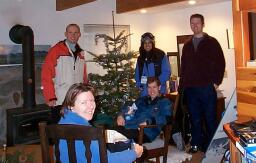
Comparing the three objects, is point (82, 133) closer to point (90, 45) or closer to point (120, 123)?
point (120, 123)

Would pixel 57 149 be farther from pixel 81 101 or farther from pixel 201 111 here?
pixel 201 111

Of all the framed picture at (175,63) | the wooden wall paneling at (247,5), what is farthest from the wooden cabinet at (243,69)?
the framed picture at (175,63)

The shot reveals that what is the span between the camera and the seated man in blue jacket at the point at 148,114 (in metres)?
3.25

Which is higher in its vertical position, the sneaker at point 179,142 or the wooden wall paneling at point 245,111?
the wooden wall paneling at point 245,111

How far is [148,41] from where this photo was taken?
4.14m

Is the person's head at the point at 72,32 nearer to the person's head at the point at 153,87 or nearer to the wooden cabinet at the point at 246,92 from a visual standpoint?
the person's head at the point at 153,87

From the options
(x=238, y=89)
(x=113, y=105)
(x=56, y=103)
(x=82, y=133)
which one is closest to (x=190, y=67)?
(x=113, y=105)

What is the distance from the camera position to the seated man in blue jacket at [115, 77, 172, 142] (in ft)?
10.6

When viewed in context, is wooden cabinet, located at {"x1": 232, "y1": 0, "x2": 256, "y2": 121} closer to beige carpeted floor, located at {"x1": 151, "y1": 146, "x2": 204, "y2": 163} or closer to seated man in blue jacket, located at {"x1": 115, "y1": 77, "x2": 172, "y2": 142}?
seated man in blue jacket, located at {"x1": 115, "y1": 77, "x2": 172, "y2": 142}

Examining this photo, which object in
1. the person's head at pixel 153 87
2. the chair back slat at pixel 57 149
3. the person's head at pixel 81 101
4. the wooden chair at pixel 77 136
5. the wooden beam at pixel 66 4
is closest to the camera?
the wooden chair at pixel 77 136

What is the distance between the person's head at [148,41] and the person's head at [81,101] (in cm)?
222

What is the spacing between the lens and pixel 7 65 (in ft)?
15.0

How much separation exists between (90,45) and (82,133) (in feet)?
12.5

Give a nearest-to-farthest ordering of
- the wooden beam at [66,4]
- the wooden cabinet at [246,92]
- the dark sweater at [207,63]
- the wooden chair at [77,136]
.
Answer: the wooden chair at [77,136], the wooden cabinet at [246,92], the dark sweater at [207,63], the wooden beam at [66,4]
